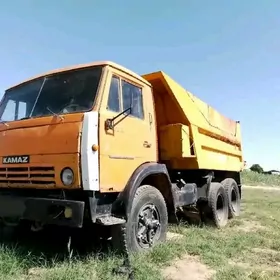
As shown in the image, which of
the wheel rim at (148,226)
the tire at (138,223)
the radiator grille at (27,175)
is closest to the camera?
the radiator grille at (27,175)

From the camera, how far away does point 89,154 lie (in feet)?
12.9

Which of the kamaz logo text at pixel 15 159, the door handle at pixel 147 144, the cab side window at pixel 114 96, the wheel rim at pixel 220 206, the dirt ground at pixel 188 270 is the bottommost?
the dirt ground at pixel 188 270

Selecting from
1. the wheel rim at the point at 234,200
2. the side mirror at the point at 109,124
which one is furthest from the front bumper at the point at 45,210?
the wheel rim at the point at 234,200

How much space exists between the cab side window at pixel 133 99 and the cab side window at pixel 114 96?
0.14m

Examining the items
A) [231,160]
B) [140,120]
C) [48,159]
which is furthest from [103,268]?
[231,160]

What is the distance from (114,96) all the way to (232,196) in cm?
592

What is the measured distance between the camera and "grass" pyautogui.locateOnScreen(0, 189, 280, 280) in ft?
12.4

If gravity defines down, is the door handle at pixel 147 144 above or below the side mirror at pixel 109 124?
below

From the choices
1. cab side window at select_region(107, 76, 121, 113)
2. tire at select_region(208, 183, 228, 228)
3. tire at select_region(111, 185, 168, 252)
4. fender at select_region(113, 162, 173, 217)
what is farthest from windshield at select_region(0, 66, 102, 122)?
tire at select_region(208, 183, 228, 228)

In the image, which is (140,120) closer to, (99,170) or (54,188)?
(99,170)

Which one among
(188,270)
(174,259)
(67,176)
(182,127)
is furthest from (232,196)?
(67,176)

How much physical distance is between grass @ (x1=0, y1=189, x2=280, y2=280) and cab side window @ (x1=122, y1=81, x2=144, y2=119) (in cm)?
191

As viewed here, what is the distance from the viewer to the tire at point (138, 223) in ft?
14.2

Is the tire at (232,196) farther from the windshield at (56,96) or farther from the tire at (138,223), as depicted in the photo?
the windshield at (56,96)
